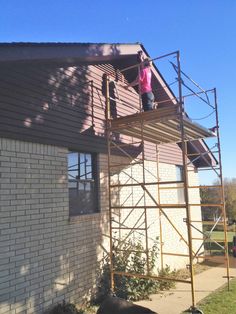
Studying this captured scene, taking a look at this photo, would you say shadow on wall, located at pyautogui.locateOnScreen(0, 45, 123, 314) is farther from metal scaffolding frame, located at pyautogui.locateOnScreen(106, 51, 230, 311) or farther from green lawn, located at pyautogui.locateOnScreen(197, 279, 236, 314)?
green lawn, located at pyautogui.locateOnScreen(197, 279, 236, 314)

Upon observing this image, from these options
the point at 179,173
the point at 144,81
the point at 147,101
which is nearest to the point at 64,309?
the point at 147,101

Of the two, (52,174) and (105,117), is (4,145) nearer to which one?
(52,174)

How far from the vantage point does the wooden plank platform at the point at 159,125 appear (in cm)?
735

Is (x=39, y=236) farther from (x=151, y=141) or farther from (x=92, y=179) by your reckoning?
(x=151, y=141)

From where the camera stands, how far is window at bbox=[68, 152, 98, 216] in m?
7.66

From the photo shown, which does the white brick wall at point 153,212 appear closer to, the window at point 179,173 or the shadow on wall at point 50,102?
the window at point 179,173

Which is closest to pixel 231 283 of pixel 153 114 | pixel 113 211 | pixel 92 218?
pixel 113 211

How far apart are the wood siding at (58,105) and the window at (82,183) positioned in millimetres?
270

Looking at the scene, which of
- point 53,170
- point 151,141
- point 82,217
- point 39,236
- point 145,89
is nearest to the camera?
point 39,236

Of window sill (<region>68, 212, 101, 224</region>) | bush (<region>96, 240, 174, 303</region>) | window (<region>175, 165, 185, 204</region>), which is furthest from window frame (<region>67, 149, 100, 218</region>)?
window (<region>175, 165, 185, 204</region>)

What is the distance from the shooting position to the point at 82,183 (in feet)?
26.2

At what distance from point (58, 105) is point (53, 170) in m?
1.38

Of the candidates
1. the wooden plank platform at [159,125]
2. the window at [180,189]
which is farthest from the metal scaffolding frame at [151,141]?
the window at [180,189]

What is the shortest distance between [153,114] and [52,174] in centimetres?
244
